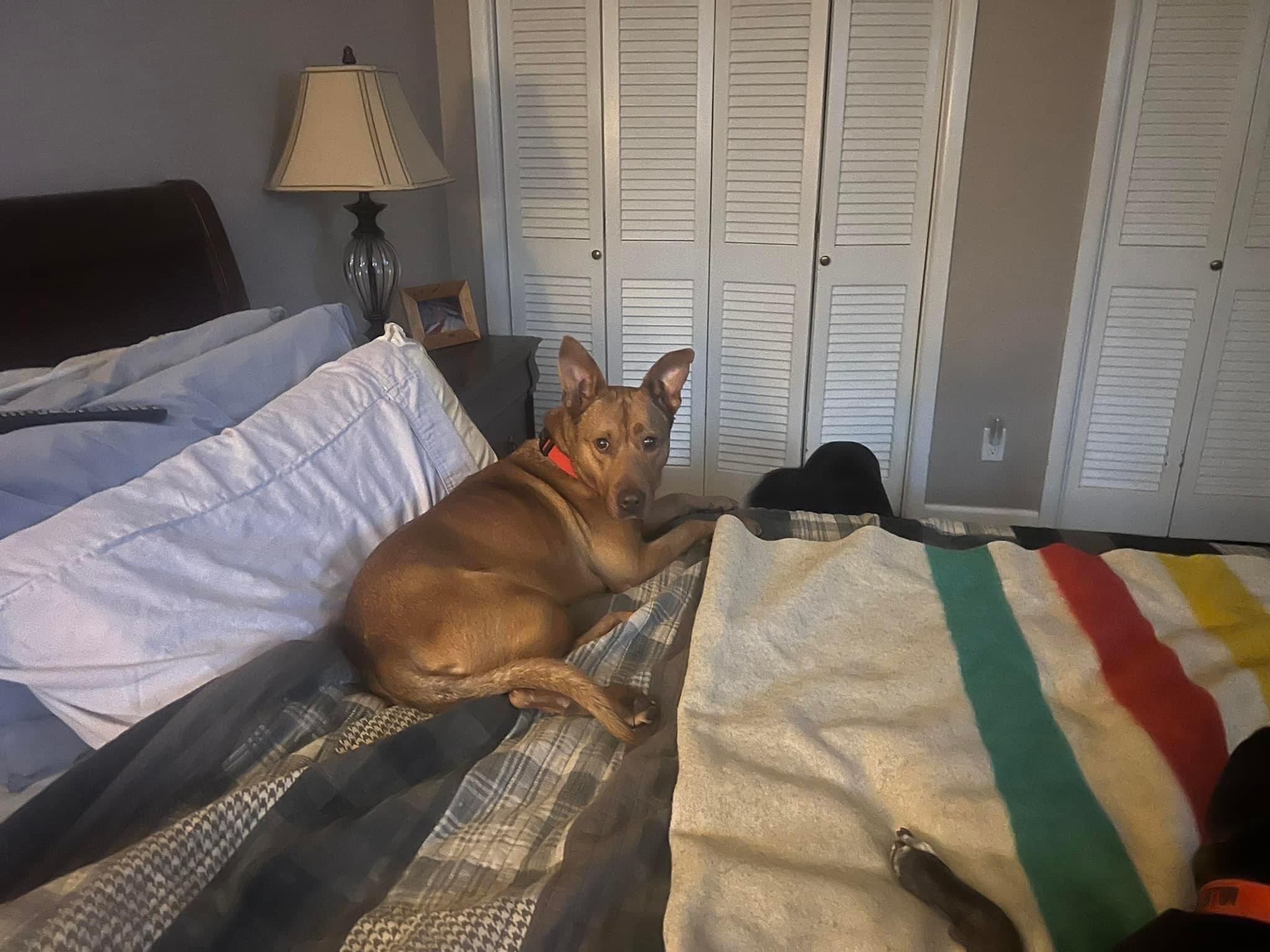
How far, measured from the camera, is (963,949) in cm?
82

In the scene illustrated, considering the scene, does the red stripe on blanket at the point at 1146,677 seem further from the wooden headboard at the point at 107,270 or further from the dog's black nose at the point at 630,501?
the wooden headboard at the point at 107,270

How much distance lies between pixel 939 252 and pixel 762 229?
24.5 inches

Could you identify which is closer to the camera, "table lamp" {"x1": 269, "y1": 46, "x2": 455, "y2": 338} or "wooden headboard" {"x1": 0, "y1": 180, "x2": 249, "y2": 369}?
"wooden headboard" {"x1": 0, "y1": 180, "x2": 249, "y2": 369}

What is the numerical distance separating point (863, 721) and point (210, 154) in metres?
1.78

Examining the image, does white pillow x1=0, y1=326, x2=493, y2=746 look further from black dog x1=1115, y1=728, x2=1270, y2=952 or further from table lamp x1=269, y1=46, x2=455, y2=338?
black dog x1=1115, y1=728, x2=1270, y2=952

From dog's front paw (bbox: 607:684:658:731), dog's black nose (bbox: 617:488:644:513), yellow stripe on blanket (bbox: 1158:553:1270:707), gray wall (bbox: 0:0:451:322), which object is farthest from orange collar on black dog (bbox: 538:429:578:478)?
yellow stripe on blanket (bbox: 1158:553:1270:707)

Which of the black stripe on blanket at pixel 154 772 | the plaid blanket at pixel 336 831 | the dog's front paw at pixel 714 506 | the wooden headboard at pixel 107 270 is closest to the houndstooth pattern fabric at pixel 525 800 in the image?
the plaid blanket at pixel 336 831

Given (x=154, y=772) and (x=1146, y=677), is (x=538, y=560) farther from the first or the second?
(x=1146, y=677)

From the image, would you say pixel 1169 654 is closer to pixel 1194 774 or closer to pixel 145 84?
pixel 1194 774

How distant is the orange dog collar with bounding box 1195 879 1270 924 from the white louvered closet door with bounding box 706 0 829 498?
2.59 m

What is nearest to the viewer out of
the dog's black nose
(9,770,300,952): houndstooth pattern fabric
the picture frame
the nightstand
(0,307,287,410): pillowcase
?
(9,770,300,952): houndstooth pattern fabric

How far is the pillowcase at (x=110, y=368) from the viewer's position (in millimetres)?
1190

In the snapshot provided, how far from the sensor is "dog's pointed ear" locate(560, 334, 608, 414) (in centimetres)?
185

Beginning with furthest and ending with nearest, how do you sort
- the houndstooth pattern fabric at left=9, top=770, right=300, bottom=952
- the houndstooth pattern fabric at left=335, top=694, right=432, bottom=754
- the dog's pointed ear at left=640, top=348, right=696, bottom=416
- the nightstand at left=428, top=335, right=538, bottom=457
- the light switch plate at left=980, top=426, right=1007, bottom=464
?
the light switch plate at left=980, top=426, right=1007, bottom=464, the nightstand at left=428, top=335, right=538, bottom=457, the dog's pointed ear at left=640, top=348, right=696, bottom=416, the houndstooth pattern fabric at left=335, top=694, right=432, bottom=754, the houndstooth pattern fabric at left=9, top=770, right=300, bottom=952
